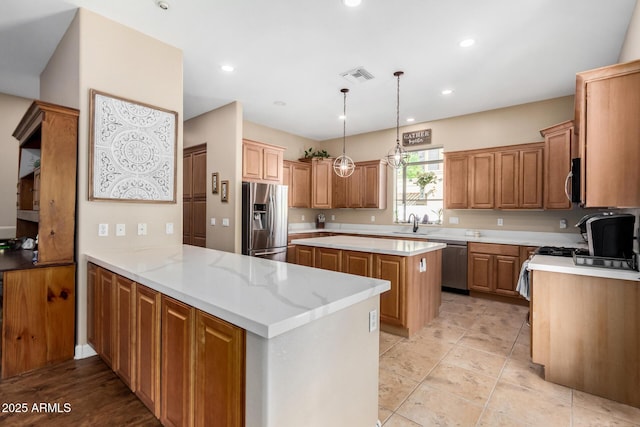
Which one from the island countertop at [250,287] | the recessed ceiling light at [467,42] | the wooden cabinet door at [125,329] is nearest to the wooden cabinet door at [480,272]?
the recessed ceiling light at [467,42]

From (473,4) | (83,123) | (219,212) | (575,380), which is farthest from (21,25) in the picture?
(575,380)

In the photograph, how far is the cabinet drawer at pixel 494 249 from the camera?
421 cm

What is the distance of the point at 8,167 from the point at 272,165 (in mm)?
3570

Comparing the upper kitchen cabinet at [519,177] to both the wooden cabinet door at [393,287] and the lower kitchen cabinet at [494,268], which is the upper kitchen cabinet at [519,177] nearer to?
the lower kitchen cabinet at [494,268]

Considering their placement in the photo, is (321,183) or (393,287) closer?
(393,287)

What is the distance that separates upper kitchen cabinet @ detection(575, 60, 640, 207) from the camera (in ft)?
6.09

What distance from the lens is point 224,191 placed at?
15.4 ft

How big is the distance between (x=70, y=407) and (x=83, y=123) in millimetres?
2120

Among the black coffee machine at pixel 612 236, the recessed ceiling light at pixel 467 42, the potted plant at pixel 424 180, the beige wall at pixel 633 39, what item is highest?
the recessed ceiling light at pixel 467 42

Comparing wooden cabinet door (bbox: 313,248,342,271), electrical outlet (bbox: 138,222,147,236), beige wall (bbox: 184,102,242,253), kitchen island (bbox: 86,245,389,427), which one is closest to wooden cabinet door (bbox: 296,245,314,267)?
wooden cabinet door (bbox: 313,248,342,271)

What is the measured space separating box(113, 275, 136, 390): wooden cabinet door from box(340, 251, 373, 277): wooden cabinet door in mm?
2219

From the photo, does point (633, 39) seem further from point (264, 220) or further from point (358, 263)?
point (264, 220)

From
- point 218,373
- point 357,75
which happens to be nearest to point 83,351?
point 218,373

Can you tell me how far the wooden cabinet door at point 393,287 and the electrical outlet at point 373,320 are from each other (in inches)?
59.5
